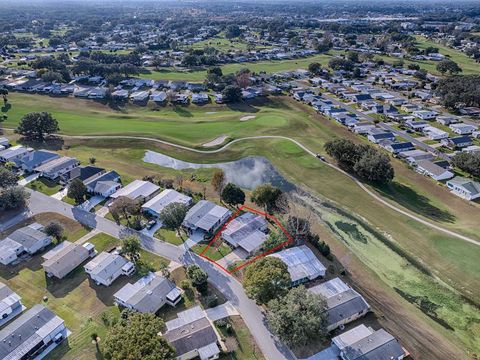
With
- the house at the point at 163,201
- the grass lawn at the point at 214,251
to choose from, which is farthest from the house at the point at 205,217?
the house at the point at 163,201

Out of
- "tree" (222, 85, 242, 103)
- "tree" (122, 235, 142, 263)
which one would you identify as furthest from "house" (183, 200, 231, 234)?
"tree" (222, 85, 242, 103)

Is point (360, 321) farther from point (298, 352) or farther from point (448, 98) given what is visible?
point (448, 98)

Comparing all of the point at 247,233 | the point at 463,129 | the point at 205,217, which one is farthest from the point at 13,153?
the point at 463,129

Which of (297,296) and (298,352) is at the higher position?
(297,296)

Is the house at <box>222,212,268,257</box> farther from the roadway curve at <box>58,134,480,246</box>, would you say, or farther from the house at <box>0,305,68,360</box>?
the roadway curve at <box>58,134,480,246</box>

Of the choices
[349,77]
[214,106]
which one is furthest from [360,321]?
[349,77]

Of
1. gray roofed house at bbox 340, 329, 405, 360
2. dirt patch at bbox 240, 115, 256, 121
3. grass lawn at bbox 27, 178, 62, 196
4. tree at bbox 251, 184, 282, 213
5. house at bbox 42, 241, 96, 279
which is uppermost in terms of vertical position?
tree at bbox 251, 184, 282, 213
